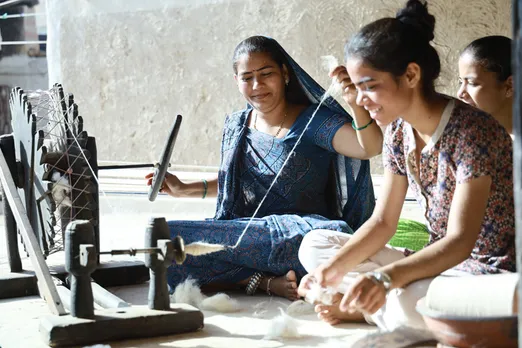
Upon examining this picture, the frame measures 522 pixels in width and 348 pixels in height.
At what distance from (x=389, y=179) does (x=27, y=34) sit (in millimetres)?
9357

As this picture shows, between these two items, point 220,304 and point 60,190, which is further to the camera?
point 60,190

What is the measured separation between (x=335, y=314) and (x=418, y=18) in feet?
3.89

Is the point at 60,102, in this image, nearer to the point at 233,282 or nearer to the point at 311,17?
the point at 233,282

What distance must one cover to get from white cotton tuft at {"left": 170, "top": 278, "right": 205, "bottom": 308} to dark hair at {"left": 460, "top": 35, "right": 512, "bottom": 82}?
1580 millimetres

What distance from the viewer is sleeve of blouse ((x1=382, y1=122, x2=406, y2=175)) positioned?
2729 millimetres

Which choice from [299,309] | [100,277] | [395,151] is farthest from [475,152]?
[100,277]

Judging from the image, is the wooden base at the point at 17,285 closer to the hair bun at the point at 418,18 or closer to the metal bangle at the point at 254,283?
the metal bangle at the point at 254,283

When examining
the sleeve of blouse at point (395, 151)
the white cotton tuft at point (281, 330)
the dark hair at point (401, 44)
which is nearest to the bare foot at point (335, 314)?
the white cotton tuft at point (281, 330)

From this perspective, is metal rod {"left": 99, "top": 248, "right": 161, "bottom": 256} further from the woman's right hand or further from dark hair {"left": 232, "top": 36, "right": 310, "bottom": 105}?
dark hair {"left": 232, "top": 36, "right": 310, "bottom": 105}

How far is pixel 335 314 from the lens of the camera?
3037mm

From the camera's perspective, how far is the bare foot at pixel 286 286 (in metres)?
3.50

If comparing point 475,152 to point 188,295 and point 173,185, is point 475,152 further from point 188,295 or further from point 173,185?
point 173,185

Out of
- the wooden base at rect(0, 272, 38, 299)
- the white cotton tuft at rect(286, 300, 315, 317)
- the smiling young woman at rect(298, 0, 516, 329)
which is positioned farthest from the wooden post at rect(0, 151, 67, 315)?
the smiling young woman at rect(298, 0, 516, 329)

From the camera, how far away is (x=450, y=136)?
2.51 m
